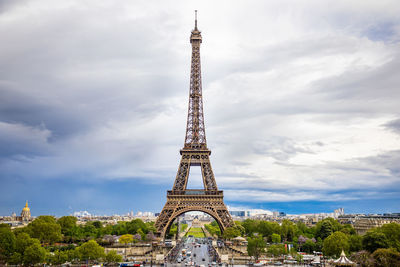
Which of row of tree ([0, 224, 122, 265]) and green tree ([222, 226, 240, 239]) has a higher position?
green tree ([222, 226, 240, 239])

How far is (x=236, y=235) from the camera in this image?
7169 cm

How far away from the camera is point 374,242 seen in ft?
179

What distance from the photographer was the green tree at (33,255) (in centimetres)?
4862

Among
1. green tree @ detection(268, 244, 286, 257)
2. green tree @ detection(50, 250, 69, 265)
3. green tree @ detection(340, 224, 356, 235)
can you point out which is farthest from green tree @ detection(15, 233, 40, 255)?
green tree @ detection(340, 224, 356, 235)

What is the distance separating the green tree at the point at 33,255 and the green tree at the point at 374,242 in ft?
148

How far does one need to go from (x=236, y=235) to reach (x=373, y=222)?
1652 inches

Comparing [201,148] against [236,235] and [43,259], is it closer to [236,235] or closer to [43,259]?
[236,235]

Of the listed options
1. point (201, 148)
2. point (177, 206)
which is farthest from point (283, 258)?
point (201, 148)

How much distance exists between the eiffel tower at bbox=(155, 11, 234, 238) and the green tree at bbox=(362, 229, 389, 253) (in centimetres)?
2451

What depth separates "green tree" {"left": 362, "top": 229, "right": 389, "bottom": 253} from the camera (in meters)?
53.9

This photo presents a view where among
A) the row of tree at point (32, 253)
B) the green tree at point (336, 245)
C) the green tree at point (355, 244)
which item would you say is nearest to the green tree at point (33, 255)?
the row of tree at point (32, 253)

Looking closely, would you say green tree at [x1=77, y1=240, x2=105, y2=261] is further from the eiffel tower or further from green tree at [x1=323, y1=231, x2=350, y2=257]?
green tree at [x1=323, y1=231, x2=350, y2=257]

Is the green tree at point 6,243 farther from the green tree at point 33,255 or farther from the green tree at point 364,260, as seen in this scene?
the green tree at point 364,260

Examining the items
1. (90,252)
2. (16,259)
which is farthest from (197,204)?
(16,259)
